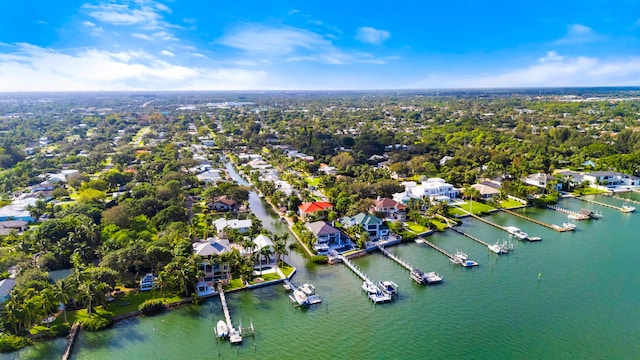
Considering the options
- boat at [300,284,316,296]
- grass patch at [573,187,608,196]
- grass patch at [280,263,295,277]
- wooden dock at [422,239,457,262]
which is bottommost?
grass patch at [573,187,608,196]

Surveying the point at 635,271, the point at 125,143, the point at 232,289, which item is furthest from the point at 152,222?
the point at 125,143

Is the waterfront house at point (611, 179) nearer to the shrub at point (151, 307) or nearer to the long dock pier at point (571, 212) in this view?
the long dock pier at point (571, 212)

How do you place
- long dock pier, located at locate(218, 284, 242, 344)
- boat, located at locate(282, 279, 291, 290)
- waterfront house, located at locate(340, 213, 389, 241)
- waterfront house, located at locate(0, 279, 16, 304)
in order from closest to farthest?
long dock pier, located at locate(218, 284, 242, 344), waterfront house, located at locate(0, 279, 16, 304), boat, located at locate(282, 279, 291, 290), waterfront house, located at locate(340, 213, 389, 241)

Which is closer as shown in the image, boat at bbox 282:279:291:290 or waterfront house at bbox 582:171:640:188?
boat at bbox 282:279:291:290

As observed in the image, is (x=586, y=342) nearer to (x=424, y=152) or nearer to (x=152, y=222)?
(x=152, y=222)

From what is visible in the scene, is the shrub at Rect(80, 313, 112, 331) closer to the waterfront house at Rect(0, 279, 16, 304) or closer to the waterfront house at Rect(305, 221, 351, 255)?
the waterfront house at Rect(0, 279, 16, 304)

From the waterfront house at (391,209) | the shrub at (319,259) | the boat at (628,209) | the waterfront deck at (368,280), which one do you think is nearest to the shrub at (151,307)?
the shrub at (319,259)

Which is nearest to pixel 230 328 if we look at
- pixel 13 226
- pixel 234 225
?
pixel 234 225

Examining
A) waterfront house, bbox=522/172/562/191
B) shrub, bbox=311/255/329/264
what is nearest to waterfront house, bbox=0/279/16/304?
shrub, bbox=311/255/329/264
